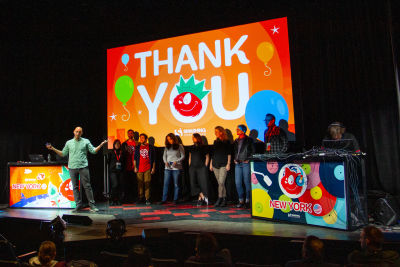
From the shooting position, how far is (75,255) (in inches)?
129

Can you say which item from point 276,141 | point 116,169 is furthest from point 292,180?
point 116,169

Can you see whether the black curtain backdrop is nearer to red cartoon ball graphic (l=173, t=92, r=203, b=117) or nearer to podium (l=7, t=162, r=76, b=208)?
podium (l=7, t=162, r=76, b=208)

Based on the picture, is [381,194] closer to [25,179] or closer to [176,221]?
[176,221]

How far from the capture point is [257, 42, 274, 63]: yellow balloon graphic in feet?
19.5

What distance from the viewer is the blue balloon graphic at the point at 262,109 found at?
18.9 ft

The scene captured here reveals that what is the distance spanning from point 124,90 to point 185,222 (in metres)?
3.82

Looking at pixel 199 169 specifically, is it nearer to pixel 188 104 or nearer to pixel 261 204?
pixel 188 104

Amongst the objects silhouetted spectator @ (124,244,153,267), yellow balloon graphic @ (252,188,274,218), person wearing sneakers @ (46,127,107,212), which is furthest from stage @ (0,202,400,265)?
silhouetted spectator @ (124,244,153,267)

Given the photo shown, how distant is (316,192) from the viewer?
12.5 feet

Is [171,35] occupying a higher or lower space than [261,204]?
higher

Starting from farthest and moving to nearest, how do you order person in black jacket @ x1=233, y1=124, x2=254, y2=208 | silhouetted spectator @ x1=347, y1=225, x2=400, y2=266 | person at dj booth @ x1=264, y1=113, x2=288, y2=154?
person in black jacket @ x1=233, y1=124, x2=254, y2=208, person at dj booth @ x1=264, y1=113, x2=288, y2=154, silhouetted spectator @ x1=347, y1=225, x2=400, y2=266

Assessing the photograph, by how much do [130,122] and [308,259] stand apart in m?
5.65

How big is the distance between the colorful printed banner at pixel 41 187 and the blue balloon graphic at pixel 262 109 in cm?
352

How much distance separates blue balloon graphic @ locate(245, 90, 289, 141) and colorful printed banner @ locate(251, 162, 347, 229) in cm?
157
